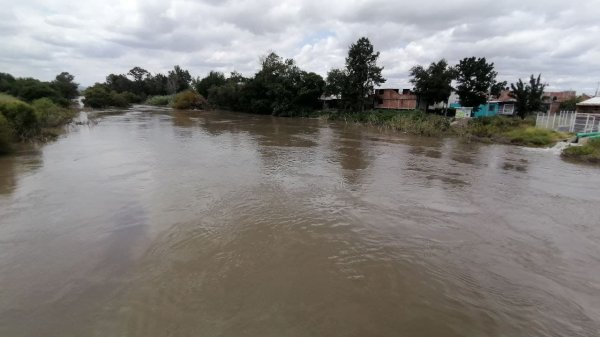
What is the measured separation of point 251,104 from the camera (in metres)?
54.2

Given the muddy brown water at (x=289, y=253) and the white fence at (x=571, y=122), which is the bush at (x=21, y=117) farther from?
the white fence at (x=571, y=122)

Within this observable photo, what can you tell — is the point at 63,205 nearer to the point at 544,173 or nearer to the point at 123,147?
the point at 123,147

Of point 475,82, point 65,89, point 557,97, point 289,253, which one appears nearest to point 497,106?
point 475,82

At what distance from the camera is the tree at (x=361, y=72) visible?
136 ft

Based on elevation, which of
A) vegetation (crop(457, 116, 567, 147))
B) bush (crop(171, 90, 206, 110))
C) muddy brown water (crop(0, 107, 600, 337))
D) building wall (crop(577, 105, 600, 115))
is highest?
bush (crop(171, 90, 206, 110))

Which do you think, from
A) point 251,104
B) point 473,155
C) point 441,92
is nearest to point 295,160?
point 473,155

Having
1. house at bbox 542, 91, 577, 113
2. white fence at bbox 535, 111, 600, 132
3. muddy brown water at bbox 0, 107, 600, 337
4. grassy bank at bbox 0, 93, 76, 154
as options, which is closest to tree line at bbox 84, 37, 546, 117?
white fence at bbox 535, 111, 600, 132

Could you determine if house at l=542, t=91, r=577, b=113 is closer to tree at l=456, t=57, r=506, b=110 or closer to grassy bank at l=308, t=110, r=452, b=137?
tree at l=456, t=57, r=506, b=110

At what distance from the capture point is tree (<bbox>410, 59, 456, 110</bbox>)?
3578 cm

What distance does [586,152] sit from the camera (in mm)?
19000

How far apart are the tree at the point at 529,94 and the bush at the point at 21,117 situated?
3710 cm

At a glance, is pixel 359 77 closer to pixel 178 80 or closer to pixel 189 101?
pixel 189 101

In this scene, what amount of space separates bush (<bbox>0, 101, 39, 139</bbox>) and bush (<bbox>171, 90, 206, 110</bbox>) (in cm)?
4378

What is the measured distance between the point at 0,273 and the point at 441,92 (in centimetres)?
3768
